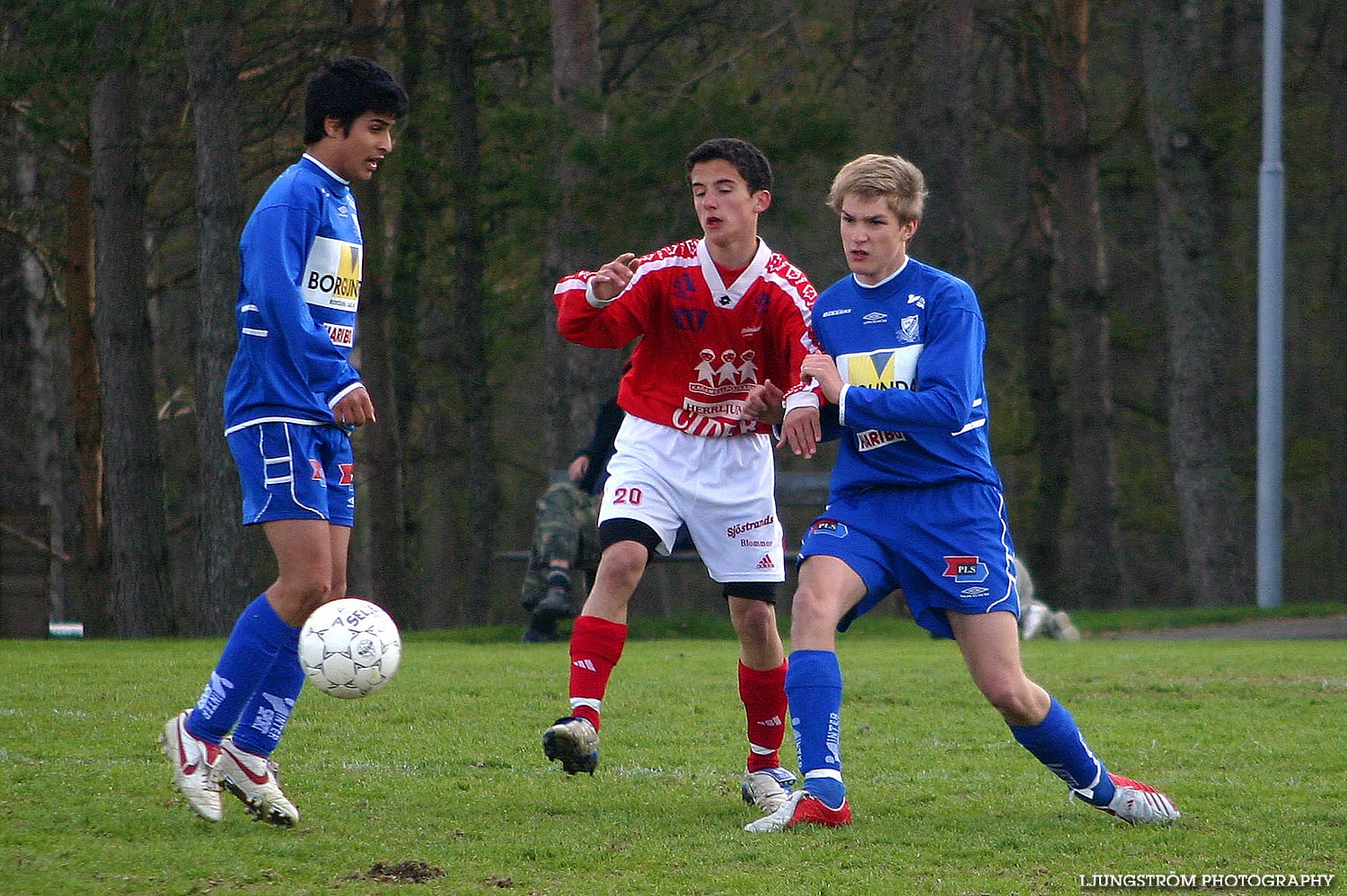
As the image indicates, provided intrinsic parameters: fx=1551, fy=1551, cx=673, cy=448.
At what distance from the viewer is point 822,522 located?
4.78m

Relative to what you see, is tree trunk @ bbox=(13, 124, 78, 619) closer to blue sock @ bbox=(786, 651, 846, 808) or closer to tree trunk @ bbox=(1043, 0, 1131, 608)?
tree trunk @ bbox=(1043, 0, 1131, 608)

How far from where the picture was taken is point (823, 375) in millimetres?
4602

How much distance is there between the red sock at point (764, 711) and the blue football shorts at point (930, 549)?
573 mm

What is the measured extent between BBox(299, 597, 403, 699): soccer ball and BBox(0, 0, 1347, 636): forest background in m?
8.37

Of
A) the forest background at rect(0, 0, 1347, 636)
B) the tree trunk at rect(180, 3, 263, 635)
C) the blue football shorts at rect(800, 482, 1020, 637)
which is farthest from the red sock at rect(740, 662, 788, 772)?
the forest background at rect(0, 0, 1347, 636)

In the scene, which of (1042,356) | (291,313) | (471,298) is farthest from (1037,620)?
(1042,356)

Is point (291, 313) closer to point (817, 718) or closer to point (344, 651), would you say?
point (344, 651)

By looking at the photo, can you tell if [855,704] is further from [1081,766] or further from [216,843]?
[216,843]

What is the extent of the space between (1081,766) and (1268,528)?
40.7ft

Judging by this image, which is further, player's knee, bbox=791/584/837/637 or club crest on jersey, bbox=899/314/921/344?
club crest on jersey, bbox=899/314/921/344

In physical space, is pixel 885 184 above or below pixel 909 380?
above

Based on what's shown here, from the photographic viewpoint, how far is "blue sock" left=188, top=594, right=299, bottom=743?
4.48 m

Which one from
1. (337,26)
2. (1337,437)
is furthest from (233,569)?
(1337,437)

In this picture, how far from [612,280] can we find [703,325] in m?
0.34
